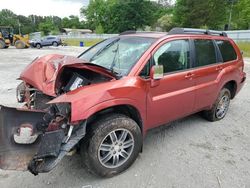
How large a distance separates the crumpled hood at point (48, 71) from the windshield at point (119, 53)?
38 centimetres

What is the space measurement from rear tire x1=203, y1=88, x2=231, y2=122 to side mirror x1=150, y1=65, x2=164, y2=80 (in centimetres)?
193

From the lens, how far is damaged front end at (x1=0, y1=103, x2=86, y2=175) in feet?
7.20

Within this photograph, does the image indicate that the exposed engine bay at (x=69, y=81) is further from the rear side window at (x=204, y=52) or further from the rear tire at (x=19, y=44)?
the rear tire at (x=19, y=44)

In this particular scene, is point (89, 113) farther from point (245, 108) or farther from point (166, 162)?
point (245, 108)

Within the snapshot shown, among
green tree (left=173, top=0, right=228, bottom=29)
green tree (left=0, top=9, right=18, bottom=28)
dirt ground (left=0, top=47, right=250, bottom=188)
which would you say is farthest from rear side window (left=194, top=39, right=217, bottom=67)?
green tree (left=0, top=9, right=18, bottom=28)

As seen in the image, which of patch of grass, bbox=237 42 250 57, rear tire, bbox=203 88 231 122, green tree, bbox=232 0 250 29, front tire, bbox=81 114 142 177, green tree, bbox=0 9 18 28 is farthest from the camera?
green tree, bbox=0 9 18 28

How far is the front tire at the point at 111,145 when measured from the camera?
2455 millimetres

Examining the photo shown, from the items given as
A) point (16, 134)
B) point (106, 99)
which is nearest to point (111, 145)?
point (106, 99)

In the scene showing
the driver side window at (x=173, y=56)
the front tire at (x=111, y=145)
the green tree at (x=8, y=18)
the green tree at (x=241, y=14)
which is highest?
the green tree at (x=8, y=18)

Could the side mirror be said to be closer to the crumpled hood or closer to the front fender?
the front fender

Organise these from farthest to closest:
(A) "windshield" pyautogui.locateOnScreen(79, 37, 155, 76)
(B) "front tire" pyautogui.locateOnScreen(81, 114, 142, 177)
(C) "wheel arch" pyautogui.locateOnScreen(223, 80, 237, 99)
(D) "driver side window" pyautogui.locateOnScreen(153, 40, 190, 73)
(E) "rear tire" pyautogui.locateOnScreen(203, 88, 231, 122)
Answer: (C) "wheel arch" pyautogui.locateOnScreen(223, 80, 237, 99)
(E) "rear tire" pyautogui.locateOnScreen(203, 88, 231, 122)
(D) "driver side window" pyautogui.locateOnScreen(153, 40, 190, 73)
(A) "windshield" pyautogui.locateOnScreen(79, 37, 155, 76)
(B) "front tire" pyautogui.locateOnScreen(81, 114, 142, 177)

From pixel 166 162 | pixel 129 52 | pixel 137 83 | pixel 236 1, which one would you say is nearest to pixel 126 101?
pixel 137 83

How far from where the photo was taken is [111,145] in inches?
104

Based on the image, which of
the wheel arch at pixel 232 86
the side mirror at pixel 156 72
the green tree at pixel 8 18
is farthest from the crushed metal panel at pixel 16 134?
the green tree at pixel 8 18
